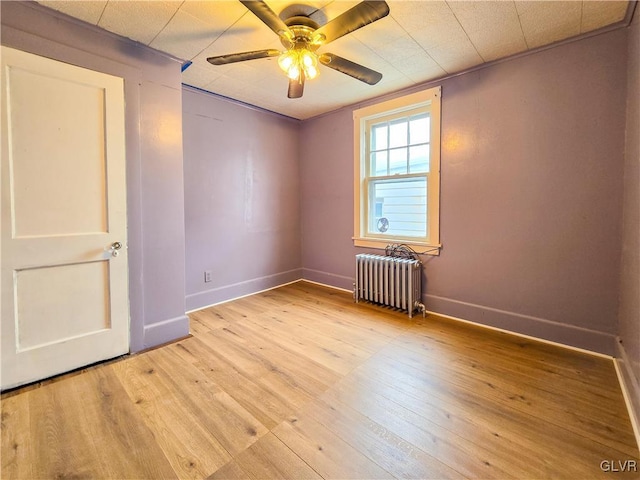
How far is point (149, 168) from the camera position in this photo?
94.1 inches

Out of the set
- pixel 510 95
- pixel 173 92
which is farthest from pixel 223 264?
pixel 510 95

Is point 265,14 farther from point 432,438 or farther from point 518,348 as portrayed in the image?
point 518,348

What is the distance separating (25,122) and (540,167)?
12.5 ft

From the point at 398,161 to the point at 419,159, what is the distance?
0.27 metres

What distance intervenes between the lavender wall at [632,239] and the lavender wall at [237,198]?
11.5ft

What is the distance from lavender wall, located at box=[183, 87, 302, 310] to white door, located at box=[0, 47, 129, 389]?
105 centimetres

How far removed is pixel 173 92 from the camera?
2.51 metres

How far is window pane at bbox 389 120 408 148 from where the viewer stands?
3.43m

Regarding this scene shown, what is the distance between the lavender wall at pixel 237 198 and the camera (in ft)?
10.8

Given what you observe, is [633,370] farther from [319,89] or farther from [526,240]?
[319,89]

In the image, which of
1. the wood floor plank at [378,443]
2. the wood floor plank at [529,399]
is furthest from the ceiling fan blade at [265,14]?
the wood floor plank at [529,399]

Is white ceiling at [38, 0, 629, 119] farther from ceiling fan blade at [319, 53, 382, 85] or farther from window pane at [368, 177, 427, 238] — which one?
window pane at [368, 177, 427, 238]

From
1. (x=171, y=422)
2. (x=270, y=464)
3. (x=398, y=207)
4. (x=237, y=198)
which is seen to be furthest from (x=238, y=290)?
(x=270, y=464)

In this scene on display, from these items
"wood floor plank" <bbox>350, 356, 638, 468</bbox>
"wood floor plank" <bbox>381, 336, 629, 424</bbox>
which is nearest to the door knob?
"wood floor plank" <bbox>350, 356, 638, 468</bbox>
